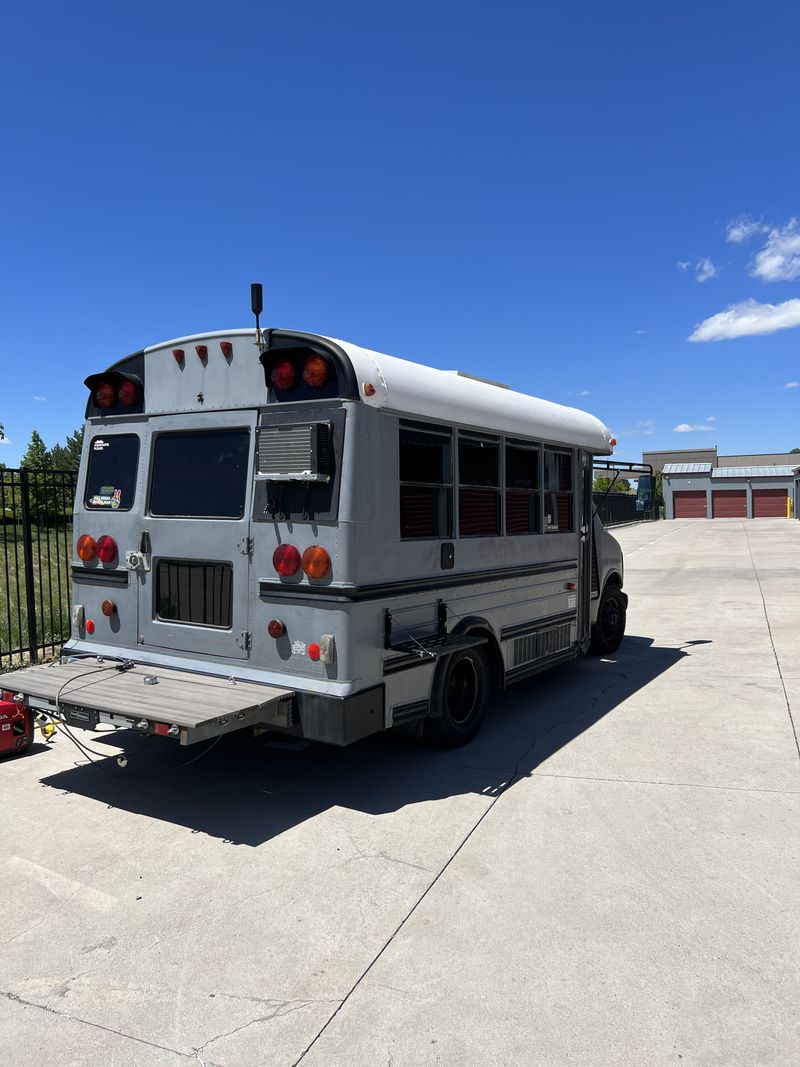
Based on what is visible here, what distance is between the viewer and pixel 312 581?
14.3 ft

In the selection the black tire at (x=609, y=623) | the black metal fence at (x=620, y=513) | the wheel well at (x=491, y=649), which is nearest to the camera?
the wheel well at (x=491, y=649)

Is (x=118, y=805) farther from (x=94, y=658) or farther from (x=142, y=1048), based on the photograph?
(x=142, y=1048)

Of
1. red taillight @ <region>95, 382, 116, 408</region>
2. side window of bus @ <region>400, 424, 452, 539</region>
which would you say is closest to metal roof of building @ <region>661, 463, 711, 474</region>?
side window of bus @ <region>400, 424, 452, 539</region>

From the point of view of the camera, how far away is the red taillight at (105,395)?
532cm

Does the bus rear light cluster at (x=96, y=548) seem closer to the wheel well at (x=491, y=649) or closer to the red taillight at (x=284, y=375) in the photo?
the red taillight at (x=284, y=375)

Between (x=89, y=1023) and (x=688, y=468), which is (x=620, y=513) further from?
(x=89, y=1023)

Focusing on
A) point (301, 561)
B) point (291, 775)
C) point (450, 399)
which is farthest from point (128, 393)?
point (291, 775)

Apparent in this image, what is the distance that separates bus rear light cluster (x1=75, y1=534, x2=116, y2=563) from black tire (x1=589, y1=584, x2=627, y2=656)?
528cm

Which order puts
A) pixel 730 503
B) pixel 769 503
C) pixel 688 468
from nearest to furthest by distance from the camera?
pixel 769 503, pixel 730 503, pixel 688 468

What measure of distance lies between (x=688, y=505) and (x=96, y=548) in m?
64.0

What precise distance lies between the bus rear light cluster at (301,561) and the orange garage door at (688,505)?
63.9 meters

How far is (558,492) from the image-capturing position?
6.79 meters

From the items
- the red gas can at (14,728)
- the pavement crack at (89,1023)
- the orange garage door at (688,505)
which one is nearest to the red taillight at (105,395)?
the red gas can at (14,728)

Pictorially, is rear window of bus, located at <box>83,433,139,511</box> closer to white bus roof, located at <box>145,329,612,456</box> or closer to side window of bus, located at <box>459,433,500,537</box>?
white bus roof, located at <box>145,329,612,456</box>
